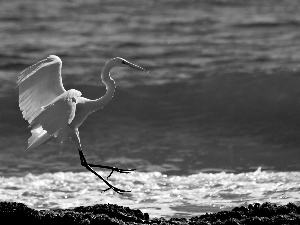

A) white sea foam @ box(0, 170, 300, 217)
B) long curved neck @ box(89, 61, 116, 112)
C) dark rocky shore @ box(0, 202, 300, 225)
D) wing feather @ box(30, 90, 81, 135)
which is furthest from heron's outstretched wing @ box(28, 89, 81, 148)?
white sea foam @ box(0, 170, 300, 217)

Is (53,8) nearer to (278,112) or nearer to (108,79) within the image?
(278,112)

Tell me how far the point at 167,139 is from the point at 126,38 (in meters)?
5.14

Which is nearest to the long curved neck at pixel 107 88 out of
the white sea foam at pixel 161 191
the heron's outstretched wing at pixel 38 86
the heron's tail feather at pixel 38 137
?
the heron's outstretched wing at pixel 38 86

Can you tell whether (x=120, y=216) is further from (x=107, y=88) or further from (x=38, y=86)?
(x=38, y=86)

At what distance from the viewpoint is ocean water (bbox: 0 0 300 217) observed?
7.89 meters

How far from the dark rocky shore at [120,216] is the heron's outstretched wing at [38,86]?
135 centimetres

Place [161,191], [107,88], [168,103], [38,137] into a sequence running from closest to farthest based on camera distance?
[38,137] < [107,88] < [161,191] < [168,103]

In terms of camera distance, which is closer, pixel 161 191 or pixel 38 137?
pixel 38 137

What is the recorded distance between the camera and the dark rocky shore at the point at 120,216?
5.74 metres

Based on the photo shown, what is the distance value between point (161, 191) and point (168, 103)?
4867 millimetres

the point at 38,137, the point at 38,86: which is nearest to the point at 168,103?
the point at 38,86

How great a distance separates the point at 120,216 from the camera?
5.96 meters

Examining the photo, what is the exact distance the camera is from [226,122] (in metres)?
11.7

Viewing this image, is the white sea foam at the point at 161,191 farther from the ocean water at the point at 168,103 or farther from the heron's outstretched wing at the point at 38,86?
the heron's outstretched wing at the point at 38,86
